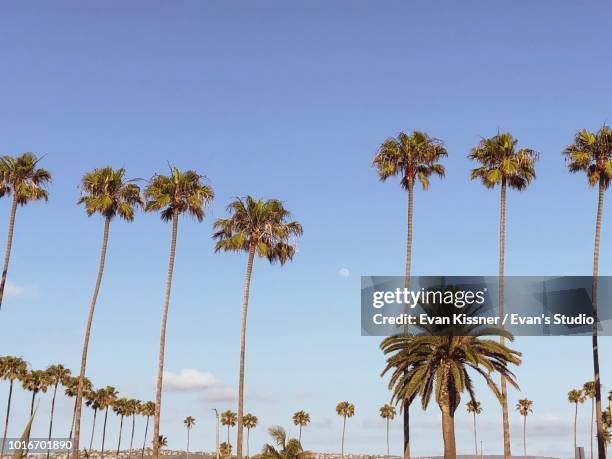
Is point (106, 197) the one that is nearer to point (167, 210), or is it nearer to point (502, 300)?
point (167, 210)

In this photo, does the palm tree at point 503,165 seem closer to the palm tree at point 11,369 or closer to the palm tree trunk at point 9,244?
the palm tree trunk at point 9,244

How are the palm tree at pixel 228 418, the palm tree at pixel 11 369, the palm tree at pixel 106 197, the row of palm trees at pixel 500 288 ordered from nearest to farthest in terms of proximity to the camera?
the row of palm trees at pixel 500 288 → the palm tree at pixel 106 197 → the palm tree at pixel 11 369 → the palm tree at pixel 228 418

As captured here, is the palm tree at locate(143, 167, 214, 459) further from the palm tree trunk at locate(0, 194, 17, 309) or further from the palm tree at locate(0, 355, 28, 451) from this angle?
the palm tree at locate(0, 355, 28, 451)

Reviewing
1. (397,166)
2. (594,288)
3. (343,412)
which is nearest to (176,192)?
(397,166)

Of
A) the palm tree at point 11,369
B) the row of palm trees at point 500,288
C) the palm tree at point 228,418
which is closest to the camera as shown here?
the row of palm trees at point 500,288

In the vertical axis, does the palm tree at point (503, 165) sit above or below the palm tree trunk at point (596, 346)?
above

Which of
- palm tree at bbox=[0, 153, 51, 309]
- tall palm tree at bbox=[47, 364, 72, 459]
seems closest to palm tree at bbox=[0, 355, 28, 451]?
tall palm tree at bbox=[47, 364, 72, 459]

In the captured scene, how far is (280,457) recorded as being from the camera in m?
49.8

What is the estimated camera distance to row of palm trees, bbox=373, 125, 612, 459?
44.1 metres

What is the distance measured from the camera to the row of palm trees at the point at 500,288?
145 ft

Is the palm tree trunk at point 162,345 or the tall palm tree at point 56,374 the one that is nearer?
the palm tree trunk at point 162,345

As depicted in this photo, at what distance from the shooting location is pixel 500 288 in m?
51.4

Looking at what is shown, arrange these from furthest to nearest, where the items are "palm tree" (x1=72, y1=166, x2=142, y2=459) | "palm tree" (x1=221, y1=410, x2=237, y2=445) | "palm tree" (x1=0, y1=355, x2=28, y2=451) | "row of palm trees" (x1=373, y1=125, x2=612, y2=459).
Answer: "palm tree" (x1=221, y1=410, x2=237, y2=445) < "palm tree" (x1=0, y1=355, x2=28, y2=451) < "palm tree" (x1=72, y1=166, x2=142, y2=459) < "row of palm trees" (x1=373, y1=125, x2=612, y2=459)

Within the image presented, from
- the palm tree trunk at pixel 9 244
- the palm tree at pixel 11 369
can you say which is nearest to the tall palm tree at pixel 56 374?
the palm tree at pixel 11 369
